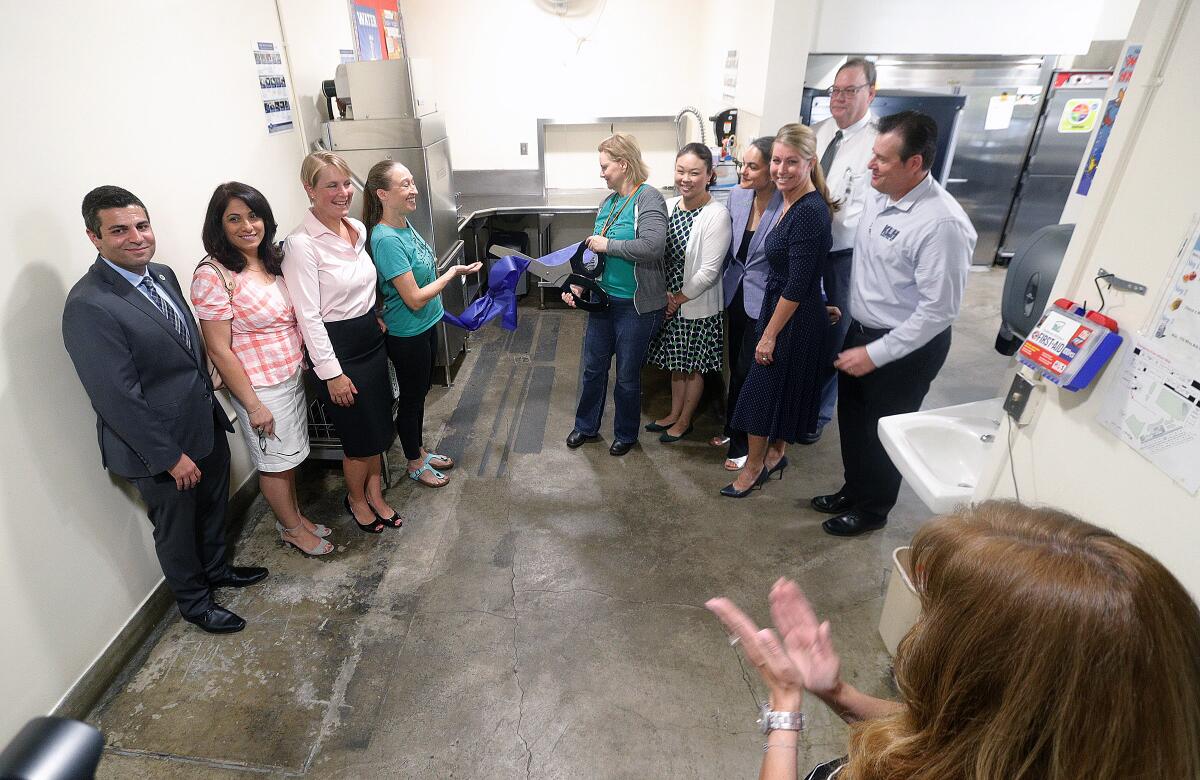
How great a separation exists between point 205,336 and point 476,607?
1.32 meters

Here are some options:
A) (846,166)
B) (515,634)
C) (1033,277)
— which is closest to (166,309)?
(515,634)

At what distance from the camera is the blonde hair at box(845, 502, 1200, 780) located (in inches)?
23.9

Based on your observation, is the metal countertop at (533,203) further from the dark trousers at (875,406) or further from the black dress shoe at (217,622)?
the black dress shoe at (217,622)

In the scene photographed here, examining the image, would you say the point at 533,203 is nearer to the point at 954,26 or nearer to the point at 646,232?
the point at 646,232

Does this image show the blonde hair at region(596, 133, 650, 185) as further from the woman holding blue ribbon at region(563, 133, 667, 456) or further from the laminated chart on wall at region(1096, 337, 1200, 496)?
the laminated chart on wall at region(1096, 337, 1200, 496)

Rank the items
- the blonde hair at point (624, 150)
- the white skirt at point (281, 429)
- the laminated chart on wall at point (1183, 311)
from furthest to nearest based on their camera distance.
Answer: the blonde hair at point (624, 150) → the white skirt at point (281, 429) → the laminated chart on wall at point (1183, 311)

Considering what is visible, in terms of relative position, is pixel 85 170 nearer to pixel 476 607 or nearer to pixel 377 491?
pixel 377 491

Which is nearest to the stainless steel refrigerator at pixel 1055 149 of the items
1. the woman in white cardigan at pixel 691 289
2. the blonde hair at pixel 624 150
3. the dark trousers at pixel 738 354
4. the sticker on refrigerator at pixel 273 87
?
the dark trousers at pixel 738 354

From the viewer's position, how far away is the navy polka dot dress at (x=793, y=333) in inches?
89.8

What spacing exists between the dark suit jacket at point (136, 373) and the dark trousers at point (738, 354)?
7.03ft

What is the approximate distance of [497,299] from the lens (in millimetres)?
3018

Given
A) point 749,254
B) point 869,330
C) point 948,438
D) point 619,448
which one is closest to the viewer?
point 948,438

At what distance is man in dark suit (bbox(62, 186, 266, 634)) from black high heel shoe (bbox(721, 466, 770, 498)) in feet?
6.74

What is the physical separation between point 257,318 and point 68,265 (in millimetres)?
493
